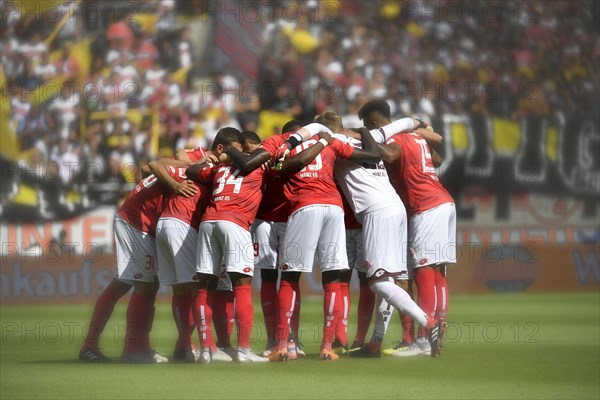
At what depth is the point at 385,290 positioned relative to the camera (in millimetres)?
8867

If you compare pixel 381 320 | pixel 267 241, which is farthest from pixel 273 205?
pixel 381 320

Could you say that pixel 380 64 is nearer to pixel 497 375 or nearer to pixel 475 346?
pixel 475 346

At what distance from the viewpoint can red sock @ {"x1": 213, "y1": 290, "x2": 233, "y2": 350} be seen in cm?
933

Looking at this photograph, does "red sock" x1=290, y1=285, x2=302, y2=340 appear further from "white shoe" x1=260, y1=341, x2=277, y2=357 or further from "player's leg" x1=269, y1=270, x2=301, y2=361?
"white shoe" x1=260, y1=341, x2=277, y2=357

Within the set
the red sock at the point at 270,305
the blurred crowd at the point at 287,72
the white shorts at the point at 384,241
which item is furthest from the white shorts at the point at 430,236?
the blurred crowd at the point at 287,72

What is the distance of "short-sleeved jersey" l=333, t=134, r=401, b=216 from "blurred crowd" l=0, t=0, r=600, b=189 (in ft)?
44.1

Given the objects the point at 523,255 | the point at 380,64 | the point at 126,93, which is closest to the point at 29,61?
the point at 126,93

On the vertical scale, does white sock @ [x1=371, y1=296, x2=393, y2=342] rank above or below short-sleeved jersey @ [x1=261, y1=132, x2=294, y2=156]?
below

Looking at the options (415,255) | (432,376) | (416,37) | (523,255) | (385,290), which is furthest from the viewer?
(416,37)

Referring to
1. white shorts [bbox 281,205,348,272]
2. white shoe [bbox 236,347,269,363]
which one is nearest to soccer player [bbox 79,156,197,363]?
white shoe [bbox 236,347,269,363]

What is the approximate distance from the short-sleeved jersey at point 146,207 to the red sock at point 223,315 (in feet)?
2.76

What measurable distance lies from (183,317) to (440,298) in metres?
2.25

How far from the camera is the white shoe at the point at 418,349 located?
9273mm

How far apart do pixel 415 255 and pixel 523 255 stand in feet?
40.2
